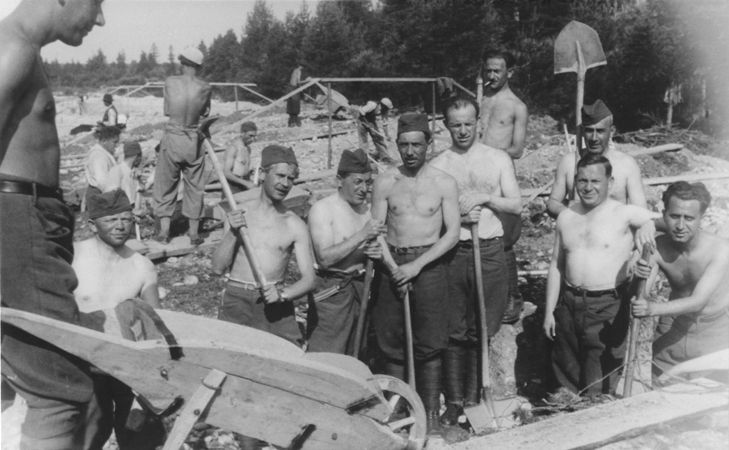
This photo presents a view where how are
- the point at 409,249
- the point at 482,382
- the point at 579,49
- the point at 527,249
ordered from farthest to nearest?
the point at 527,249
the point at 579,49
the point at 482,382
the point at 409,249

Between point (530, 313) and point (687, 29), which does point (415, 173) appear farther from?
point (687, 29)

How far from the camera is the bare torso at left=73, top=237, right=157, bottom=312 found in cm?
368

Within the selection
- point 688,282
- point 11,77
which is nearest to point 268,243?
point 11,77

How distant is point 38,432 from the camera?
2828mm

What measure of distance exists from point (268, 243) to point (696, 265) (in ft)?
9.03

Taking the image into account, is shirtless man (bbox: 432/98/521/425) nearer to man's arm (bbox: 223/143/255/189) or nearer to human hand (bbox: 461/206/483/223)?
human hand (bbox: 461/206/483/223)

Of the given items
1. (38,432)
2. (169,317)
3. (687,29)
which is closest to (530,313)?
(169,317)

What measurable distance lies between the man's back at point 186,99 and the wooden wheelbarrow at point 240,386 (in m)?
5.03

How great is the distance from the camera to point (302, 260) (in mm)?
4340

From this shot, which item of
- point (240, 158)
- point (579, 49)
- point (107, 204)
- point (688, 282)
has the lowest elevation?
point (688, 282)

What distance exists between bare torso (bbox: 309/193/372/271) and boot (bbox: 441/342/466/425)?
43.0 inches

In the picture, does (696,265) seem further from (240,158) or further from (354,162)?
(240,158)

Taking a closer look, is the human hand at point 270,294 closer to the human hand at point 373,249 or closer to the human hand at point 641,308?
the human hand at point 373,249

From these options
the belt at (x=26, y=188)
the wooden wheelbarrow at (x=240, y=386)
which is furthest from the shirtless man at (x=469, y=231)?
the belt at (x=26, y=188)
